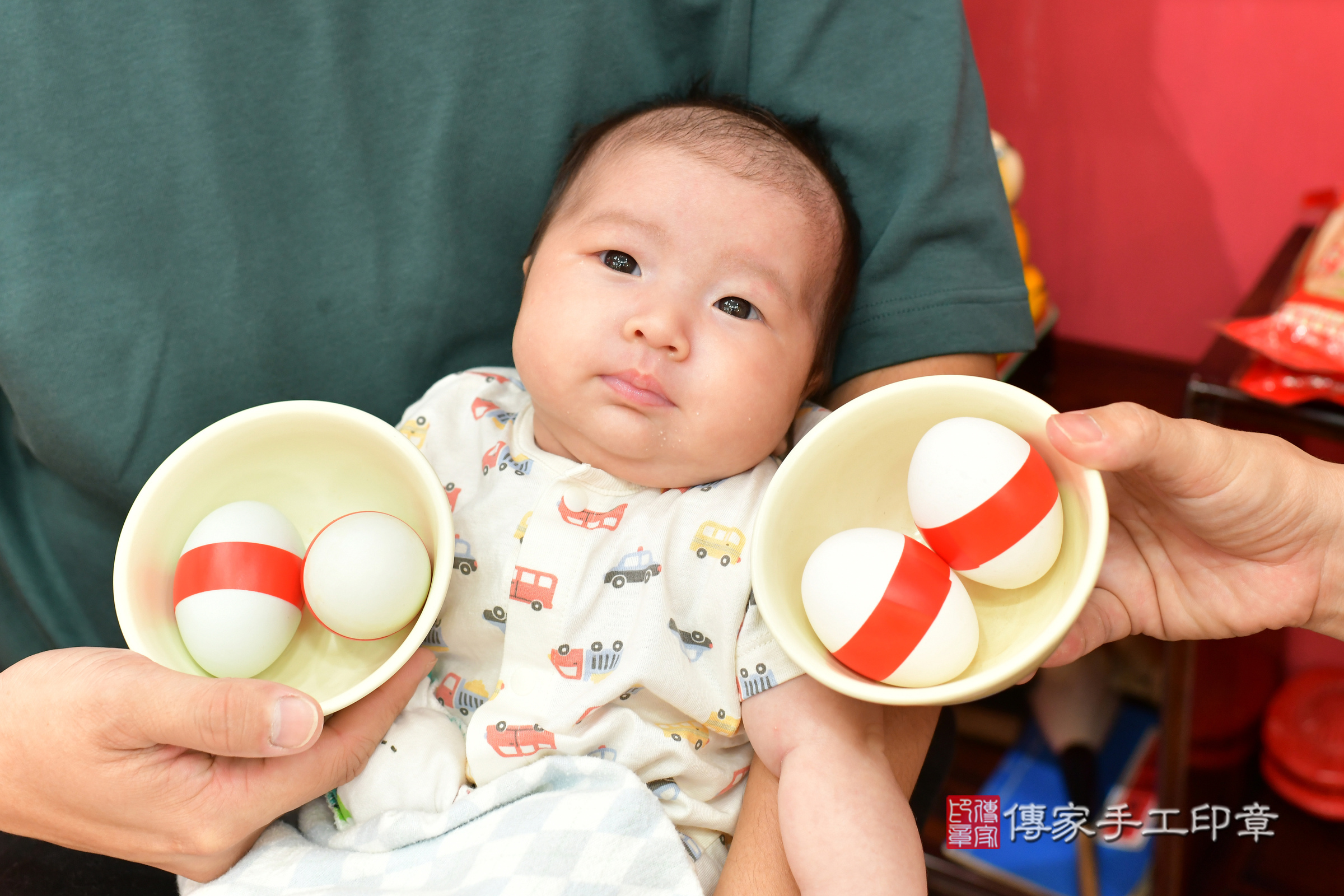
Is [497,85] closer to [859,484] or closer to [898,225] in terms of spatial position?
[898,225]

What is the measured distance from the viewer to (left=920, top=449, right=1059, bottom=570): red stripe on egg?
868mm

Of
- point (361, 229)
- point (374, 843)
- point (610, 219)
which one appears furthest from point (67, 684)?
point (610, 219)

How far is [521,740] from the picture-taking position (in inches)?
40.9

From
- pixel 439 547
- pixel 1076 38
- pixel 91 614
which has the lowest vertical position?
pixel 91 614

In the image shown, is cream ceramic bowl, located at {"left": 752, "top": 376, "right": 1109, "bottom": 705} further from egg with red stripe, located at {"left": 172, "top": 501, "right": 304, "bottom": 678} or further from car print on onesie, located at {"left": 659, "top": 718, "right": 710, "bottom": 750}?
egg with red stripe, located at {"left": 172, "top": 501, "right": 304, "bottom": 678}

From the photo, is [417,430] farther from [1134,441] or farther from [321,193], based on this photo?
[1134,441]

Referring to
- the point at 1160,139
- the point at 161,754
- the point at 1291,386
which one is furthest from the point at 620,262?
the point at 1160,139

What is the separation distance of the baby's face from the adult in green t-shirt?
141 mm

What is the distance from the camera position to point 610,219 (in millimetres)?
1083

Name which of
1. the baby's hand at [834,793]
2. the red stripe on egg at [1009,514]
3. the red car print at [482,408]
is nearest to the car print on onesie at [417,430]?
the red car print at [482,408]

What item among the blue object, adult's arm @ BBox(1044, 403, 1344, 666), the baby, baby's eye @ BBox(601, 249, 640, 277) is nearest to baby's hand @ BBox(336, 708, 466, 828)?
the baby

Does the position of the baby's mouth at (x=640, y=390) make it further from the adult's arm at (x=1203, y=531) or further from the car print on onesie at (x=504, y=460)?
the adult's arm at (x=1203, y=531)

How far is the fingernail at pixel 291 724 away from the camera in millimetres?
878

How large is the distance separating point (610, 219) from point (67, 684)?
2.40 feet
